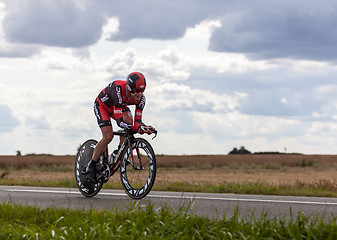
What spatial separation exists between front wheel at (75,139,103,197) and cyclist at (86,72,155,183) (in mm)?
396

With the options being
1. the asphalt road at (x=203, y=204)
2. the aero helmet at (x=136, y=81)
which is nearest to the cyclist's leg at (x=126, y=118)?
the aero helmet at (x=136, y=81)

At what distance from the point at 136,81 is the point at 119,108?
62 cm

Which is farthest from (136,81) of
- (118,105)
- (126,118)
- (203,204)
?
(203,204)

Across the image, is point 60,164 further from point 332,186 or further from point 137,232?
point 137,232

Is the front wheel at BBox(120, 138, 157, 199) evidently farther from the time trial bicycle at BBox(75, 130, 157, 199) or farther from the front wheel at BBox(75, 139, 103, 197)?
the front wheel at BBox(75, 139, 103, 197)

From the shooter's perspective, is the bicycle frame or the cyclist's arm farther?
the cyclist's arm

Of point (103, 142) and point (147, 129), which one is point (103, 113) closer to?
point (103, 142)

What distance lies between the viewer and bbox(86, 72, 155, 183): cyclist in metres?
8.66

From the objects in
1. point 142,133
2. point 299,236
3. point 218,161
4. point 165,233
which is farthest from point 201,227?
point 218,161

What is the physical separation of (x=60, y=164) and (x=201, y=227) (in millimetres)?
38444

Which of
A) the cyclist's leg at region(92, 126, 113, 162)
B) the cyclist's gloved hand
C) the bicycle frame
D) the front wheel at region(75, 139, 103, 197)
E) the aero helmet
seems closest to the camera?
the cyclist's gloved hand

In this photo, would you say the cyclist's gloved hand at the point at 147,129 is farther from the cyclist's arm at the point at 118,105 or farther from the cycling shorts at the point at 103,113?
the cycling shorts at the point at 103,113

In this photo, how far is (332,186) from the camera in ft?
44.7

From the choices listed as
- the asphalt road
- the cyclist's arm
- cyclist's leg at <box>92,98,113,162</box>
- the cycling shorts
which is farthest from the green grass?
the cycling shorts
